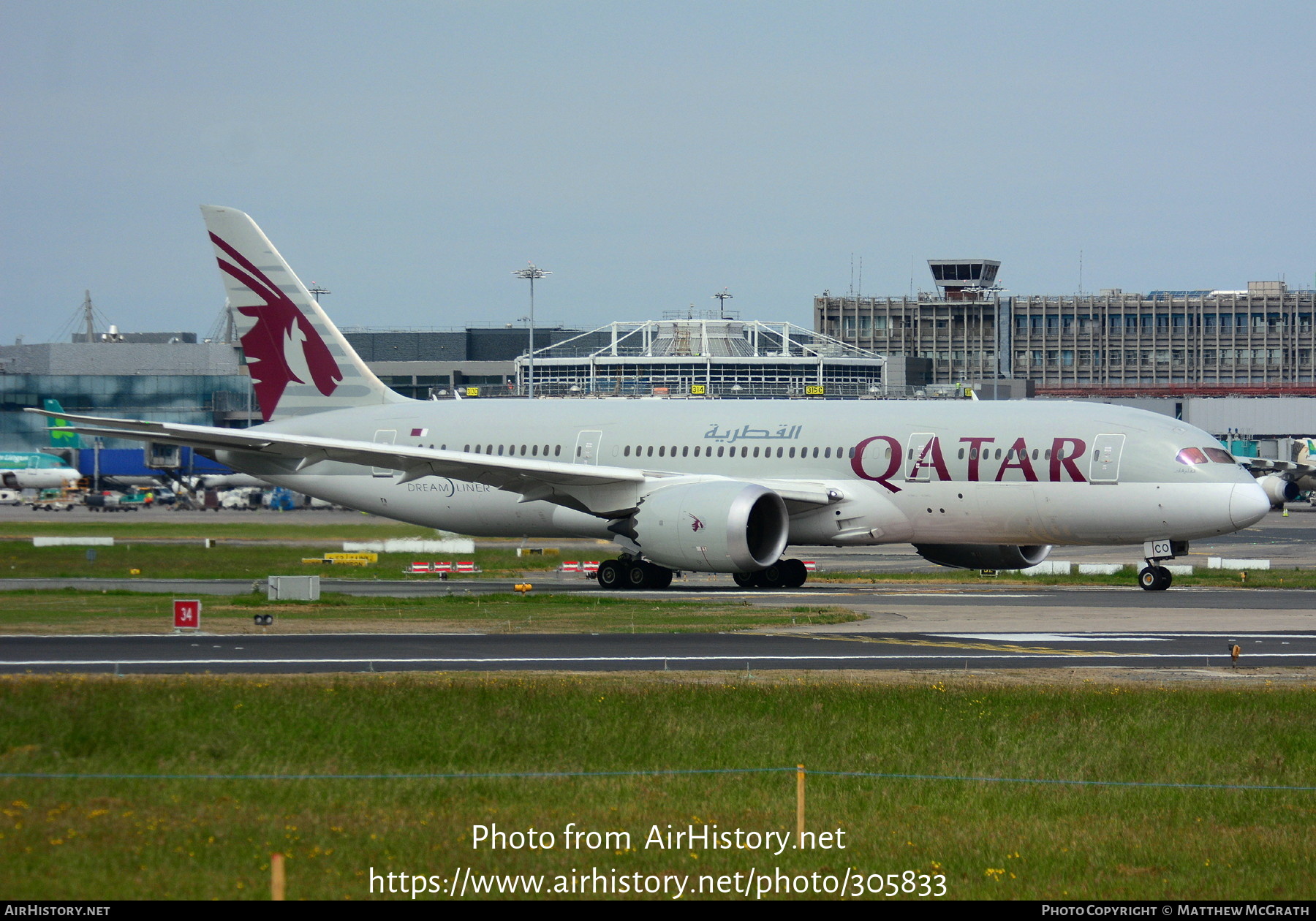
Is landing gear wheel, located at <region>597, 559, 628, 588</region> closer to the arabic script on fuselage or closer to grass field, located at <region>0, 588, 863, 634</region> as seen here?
grass field, located at <region>0, 588, 863, 634</region>

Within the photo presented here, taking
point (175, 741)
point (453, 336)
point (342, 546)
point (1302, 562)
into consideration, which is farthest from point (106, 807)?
point (453, 336)

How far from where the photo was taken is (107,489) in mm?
136625

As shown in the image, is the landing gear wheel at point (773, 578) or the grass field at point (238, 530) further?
the grass field at point (238, 530)

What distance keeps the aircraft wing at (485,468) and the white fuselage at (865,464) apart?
1.37m

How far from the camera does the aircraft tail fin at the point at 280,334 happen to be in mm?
47531

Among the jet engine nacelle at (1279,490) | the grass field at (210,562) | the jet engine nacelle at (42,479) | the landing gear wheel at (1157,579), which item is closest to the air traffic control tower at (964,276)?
the jet engine nacelle at (42,479)

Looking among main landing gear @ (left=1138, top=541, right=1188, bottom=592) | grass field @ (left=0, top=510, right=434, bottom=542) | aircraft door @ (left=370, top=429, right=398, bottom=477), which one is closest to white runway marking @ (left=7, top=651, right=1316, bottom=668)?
main landing gear @ (left=1138, top=541, right=1188, bottom=592)

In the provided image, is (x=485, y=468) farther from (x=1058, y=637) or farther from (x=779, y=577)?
(x=1058, y=637)

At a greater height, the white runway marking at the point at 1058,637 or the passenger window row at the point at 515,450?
the passenger window row at the point at 515,450

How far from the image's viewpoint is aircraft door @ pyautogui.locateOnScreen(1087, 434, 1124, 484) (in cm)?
3781

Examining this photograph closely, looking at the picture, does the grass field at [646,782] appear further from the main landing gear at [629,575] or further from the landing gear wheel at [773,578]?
the landing gear wheel at [773,578]

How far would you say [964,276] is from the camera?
194500mm

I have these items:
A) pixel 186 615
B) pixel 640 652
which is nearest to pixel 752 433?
pixel 640 652

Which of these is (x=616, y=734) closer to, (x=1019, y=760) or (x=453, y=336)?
(x=1019, y=760)
